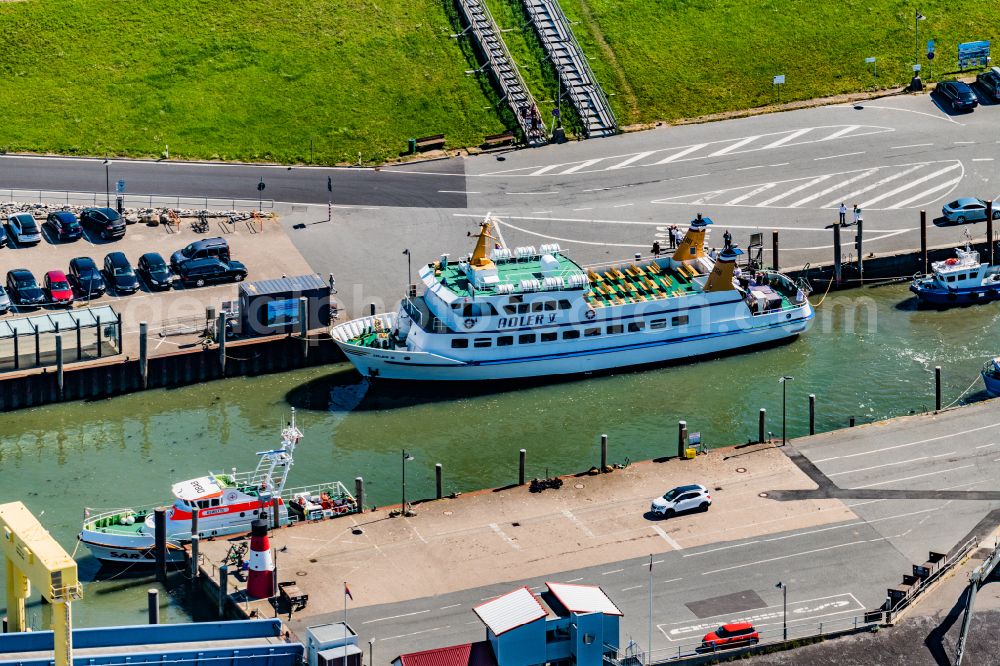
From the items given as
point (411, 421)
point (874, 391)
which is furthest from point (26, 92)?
point (874, 391)

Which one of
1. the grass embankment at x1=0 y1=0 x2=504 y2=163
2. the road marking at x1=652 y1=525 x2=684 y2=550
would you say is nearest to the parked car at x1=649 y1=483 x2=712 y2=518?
the road marking at x1=652 y1=525 x2=684 y2=550

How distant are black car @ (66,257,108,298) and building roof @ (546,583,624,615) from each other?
51.8m

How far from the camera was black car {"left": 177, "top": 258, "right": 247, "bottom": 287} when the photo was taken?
137 meters

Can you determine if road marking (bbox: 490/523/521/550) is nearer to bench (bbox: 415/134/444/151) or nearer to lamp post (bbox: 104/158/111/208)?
lamp post (bbox: 104/158/111/208)

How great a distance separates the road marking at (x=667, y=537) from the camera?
105000 mm

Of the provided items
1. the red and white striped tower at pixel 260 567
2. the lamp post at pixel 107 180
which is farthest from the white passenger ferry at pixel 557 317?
the red and white striped tower at pixel 260 567

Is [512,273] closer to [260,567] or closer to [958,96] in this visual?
[260,567]

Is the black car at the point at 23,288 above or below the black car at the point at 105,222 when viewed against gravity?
below

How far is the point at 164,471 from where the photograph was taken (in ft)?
382

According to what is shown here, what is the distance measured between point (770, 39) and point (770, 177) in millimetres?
20228

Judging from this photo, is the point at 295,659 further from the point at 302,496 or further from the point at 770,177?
the point at 770,177

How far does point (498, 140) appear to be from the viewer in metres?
158

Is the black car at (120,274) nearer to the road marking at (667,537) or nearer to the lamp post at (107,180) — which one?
the lamp post at (107,180)

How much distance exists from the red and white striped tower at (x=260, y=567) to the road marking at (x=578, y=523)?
55.8 ft
